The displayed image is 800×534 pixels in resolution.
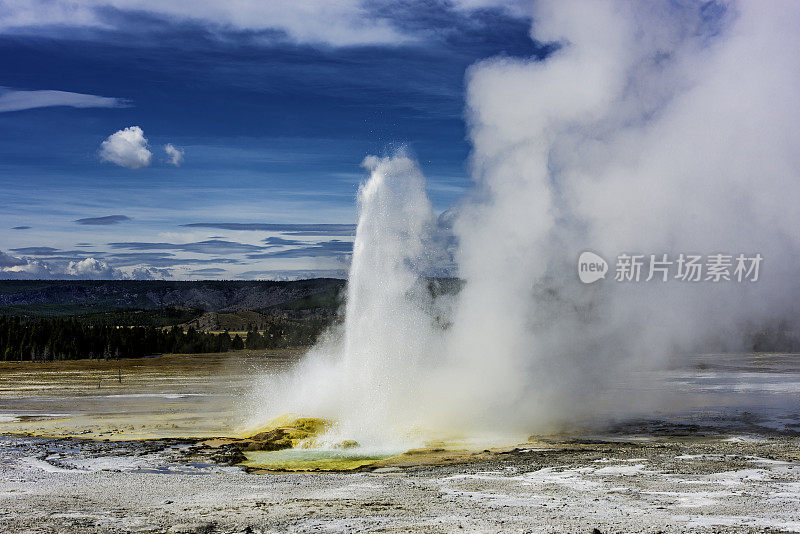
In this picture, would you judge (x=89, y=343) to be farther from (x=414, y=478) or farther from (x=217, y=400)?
(x=414, y=478)

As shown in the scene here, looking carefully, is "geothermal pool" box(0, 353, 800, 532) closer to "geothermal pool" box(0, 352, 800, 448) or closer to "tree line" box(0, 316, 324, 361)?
"geothermal pool" box(0, 352, 800, 448)

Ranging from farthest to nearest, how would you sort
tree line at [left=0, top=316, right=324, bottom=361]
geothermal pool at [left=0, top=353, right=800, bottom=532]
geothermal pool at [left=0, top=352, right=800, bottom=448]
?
tree line at [left=0, top=316, right=324, bottom=361] < geothermal pool at [left=0, top=352, right=800, bottom=448] < geothermal pool at [left=0, top=353, right=800, bottom=532]

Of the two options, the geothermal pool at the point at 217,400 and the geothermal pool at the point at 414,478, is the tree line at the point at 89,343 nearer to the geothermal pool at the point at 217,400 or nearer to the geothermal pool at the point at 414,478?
the geothermal pool at the point at 217,400

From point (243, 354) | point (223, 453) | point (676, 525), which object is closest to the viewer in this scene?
point (676, 525)

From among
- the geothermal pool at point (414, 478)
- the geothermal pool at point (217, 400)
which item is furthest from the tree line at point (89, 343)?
the geothermal pool at point (414, 478)

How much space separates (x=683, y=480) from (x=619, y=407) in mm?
16033

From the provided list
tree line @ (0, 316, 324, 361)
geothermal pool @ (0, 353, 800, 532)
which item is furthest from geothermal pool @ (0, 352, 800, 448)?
tree line @ (0, 316, 324, 361)

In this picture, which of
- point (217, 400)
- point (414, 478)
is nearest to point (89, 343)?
point (217, 400)

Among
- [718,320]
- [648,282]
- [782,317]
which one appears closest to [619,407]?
[648,282]

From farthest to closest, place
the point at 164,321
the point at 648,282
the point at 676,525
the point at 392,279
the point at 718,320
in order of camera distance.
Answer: the point at 164,321
the point at 718,320
the point at 648,282
the point at 392,279
the point at 676,525

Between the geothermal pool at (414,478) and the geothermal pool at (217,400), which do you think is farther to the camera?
the geothermal pool at (217,400)

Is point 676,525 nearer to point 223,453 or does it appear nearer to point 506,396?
point 223,453

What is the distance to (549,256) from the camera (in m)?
30.9

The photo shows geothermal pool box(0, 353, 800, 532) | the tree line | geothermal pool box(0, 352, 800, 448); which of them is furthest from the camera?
the tree line
